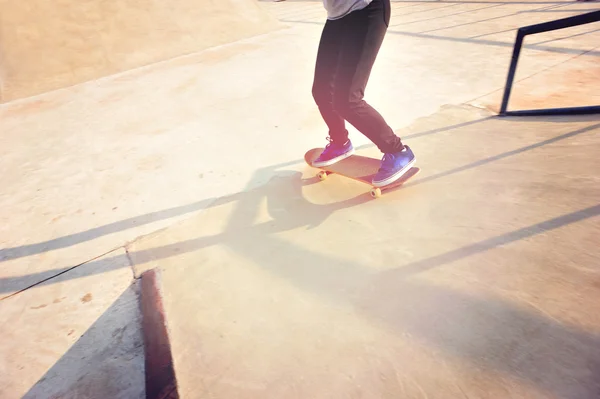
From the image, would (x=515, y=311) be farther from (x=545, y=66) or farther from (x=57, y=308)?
(x=545, y=66)

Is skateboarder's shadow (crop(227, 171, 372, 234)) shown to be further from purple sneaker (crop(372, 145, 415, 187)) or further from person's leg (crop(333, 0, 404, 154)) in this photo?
person's leg (crop(333, 0, 404, 154))

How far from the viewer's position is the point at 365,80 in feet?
7.08

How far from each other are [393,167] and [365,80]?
57 cm

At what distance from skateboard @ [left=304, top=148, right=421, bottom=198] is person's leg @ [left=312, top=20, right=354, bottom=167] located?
0.17 feet

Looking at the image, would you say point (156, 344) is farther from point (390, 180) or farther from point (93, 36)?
point (93, 36)

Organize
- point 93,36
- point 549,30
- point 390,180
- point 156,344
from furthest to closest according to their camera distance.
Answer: point 93,36
point 549,30
point 390,180
point 156,344

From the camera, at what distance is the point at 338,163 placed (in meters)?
2.60

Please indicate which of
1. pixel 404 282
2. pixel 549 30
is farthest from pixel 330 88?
pixel 549 30

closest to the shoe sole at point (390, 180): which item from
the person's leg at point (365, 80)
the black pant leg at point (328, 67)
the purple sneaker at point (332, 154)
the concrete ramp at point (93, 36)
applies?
the person's leg at point (365, 80)

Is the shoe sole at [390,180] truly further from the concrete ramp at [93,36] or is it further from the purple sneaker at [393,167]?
the concrete ramp at [93,36]

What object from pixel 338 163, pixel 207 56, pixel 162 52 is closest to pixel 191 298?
pixel 338 163

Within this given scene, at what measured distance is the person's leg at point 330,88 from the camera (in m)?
2.20

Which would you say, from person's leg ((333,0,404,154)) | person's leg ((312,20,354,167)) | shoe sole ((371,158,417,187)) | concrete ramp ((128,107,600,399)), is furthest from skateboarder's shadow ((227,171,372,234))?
person's leg ((333,0,404,154))

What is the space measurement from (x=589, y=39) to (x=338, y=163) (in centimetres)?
460
